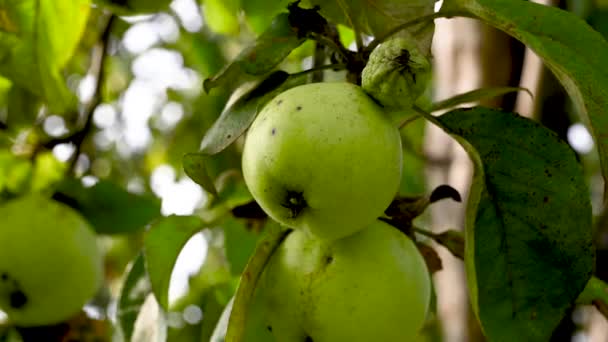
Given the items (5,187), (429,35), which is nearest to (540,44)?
(429,35)

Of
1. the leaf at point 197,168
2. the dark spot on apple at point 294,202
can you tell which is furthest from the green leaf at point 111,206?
the dark spot on apple at point 294,202

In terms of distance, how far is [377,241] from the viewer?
88cm

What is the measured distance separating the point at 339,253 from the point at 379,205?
3.8 inches

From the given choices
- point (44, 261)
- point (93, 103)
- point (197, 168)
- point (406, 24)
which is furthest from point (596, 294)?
point (93, 103)

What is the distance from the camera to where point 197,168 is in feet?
2.88

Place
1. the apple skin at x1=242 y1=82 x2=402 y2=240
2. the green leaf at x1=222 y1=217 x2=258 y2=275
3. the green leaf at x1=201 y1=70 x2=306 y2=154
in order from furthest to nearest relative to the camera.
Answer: the green leaf at x1=222 y1=217 x2=258 y2=275
the green leaf at x1=201 y1=70 x2=306 y2=154
the apple skin at x1=242 y1=82 x2=402 y2=240

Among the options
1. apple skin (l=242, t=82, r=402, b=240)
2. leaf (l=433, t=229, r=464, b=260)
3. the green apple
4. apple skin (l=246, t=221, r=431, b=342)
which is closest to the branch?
leaf (l=433, t=229, r=464, b=260)

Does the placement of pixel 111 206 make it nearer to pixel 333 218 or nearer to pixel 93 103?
pixel 93 103

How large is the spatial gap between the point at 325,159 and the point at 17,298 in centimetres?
74

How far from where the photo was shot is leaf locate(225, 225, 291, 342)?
87cm

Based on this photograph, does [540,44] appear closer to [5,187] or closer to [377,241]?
[377,241]

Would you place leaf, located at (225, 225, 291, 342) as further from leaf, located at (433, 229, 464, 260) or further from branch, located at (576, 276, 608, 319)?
branch, located at (576, 276, 608, 319)

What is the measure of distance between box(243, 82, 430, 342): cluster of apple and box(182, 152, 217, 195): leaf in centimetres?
7

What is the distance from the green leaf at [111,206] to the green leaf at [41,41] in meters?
0.29
